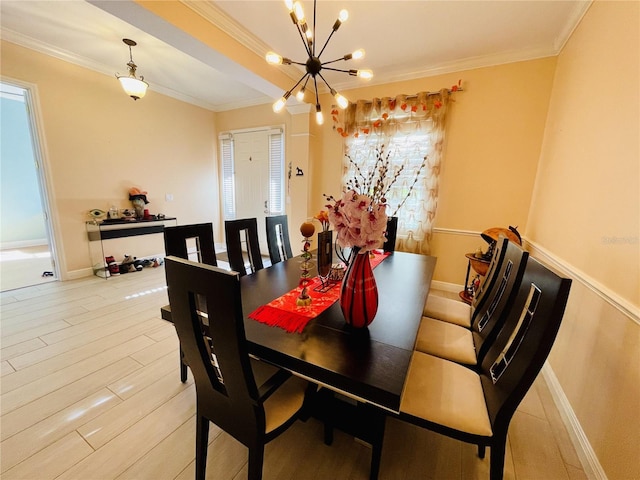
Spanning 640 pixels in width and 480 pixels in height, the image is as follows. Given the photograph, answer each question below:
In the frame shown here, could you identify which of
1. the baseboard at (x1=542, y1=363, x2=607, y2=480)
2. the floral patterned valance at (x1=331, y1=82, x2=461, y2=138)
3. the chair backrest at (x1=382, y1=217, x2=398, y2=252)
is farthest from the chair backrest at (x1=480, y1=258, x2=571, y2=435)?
the floral patterned valance at (x1=331, y1=82, x2=461, y2=138)

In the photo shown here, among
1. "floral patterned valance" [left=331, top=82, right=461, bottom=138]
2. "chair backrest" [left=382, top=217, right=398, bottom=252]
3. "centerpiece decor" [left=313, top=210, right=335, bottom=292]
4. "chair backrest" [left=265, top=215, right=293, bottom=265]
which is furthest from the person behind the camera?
"floral patterned valance" [left=331, top=82, right=461, bottom=138]

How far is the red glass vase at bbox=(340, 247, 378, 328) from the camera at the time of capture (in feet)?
3.51

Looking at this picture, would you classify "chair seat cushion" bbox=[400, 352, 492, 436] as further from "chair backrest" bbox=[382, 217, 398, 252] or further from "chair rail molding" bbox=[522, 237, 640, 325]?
"chair backrest" bbox=[382, 217, 398, 252]

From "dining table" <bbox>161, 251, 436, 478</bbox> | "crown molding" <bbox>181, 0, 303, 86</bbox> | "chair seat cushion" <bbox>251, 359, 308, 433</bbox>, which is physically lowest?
"chair seat cushion" <bbox>251, 359, 308, 433</bbox>

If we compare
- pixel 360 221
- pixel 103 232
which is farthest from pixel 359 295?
pixel 103 232

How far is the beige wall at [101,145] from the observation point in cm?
307

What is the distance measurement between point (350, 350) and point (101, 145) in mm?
4498

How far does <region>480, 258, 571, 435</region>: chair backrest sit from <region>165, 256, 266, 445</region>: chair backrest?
885mm

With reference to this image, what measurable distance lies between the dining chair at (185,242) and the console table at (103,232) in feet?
7.65

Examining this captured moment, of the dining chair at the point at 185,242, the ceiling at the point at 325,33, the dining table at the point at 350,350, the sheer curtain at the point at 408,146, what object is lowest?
the dining table at the point at 350,350

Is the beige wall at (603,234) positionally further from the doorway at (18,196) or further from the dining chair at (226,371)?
the doorway at (18,196)

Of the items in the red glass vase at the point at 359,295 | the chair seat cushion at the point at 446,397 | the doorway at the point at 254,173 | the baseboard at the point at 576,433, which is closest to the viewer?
the chair seat cushion at the point at 446,397

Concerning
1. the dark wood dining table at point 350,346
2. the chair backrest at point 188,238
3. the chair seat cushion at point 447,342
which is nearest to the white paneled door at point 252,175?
the chair backrest at point 188,238

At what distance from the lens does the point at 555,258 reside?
1.96 meters
